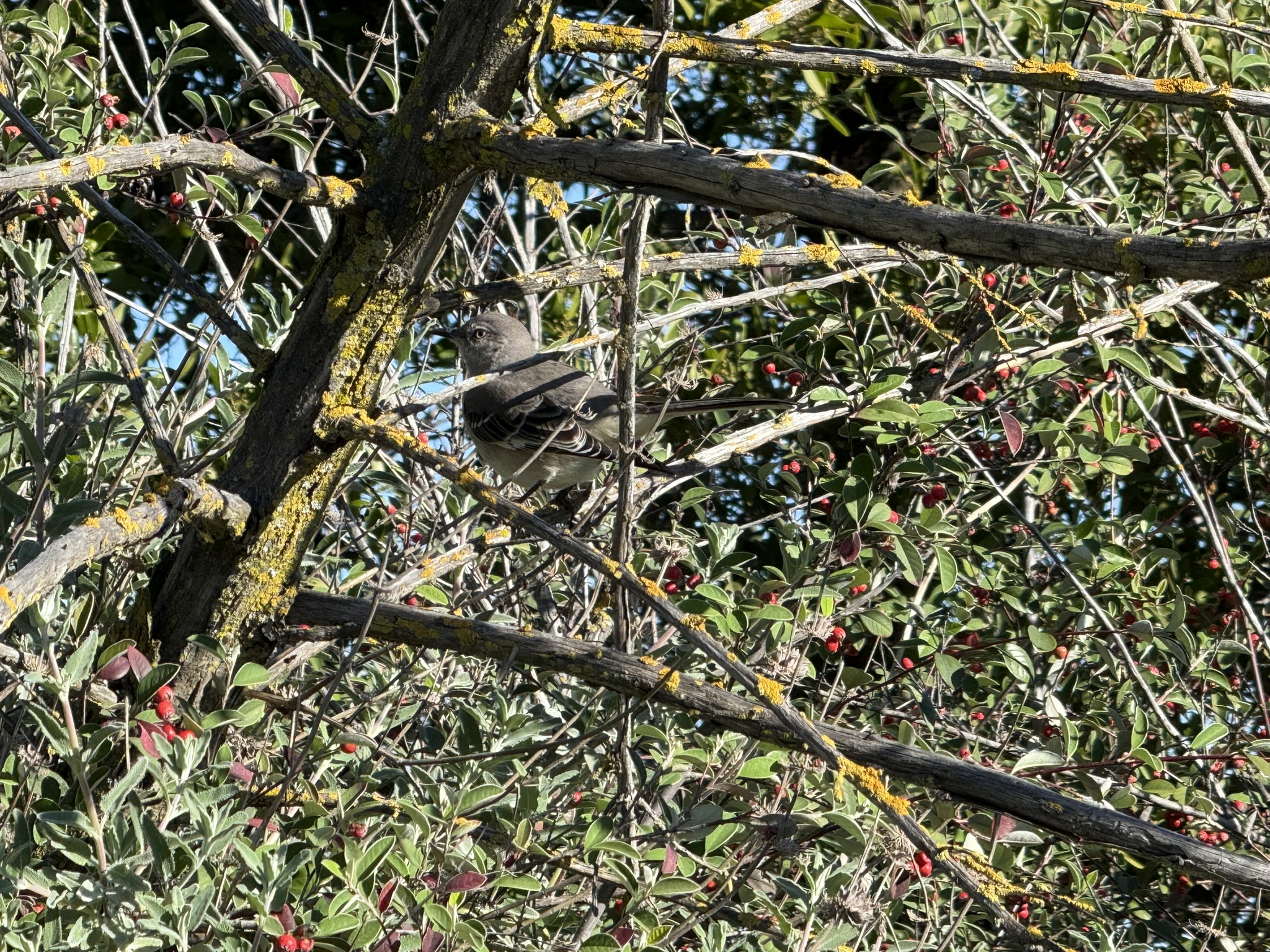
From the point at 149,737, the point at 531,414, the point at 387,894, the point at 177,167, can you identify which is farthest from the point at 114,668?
the point at 531,414

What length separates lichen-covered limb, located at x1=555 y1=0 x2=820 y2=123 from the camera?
2.58m

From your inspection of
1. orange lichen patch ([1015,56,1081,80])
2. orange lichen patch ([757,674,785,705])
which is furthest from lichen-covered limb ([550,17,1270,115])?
orange lichen patch ([757,674,785,705])

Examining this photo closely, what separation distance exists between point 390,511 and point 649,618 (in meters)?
0.86

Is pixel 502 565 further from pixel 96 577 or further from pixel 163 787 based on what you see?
pixel 163 787

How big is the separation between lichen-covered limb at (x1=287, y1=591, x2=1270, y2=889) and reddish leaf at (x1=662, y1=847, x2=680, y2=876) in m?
0.53

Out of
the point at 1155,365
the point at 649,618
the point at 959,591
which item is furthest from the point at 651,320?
the point at 1155,365

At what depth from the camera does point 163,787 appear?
6.93 feet

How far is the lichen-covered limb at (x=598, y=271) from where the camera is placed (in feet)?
7.97

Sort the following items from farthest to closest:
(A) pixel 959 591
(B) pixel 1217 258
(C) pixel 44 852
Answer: (A) pixel 959 591
(C) pixel 44 852
(B) pixel 1217 258

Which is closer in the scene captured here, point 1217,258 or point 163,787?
point 1217,258

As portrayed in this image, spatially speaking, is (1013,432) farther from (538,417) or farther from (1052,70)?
A: (538,417)

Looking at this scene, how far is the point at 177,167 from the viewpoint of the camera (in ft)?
6.73

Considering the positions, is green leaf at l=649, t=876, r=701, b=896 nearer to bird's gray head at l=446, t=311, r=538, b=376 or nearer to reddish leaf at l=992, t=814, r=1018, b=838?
reddish leaf at l=992, t=814, r=1018, b=838

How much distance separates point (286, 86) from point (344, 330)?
1.78 m
